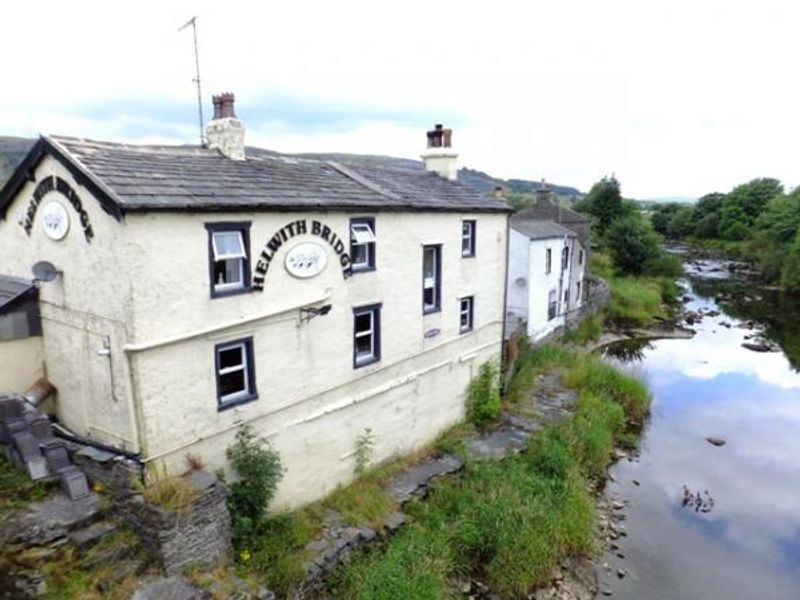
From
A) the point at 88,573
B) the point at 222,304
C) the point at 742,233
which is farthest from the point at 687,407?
the point at 742,233

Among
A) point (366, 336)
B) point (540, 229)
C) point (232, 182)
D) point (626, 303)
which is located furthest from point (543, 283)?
point (232, 182)

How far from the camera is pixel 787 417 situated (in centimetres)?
2453

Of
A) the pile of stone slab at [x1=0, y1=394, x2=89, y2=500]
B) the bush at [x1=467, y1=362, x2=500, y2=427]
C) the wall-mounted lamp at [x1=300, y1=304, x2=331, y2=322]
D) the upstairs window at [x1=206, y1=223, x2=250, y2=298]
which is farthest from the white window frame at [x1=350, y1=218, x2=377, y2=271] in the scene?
the pile of stone slab at [x1=0, y1=394, x2=89, y2=500]

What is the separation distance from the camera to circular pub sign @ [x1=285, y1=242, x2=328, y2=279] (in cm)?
1186

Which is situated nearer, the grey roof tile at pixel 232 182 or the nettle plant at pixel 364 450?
the grey roof tile at pixel 232 182

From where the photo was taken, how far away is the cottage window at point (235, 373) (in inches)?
432

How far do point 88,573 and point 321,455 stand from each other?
18.5 feet

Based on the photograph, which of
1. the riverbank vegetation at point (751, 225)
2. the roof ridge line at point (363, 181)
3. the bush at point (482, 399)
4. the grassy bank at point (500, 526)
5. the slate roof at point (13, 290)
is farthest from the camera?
the riverbank vegetation at point (751, 225)

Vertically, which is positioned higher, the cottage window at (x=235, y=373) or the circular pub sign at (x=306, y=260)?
the circular pub sign at (x=306, y=260)

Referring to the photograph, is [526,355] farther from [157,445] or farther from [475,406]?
[157,445]

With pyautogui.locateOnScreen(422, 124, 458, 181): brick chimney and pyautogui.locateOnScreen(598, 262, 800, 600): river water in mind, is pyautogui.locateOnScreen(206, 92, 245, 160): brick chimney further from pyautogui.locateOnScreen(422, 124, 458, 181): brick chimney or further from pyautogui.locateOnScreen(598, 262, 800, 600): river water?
pyautogui.locateOnScreen(598, 262, 800, 600): river water

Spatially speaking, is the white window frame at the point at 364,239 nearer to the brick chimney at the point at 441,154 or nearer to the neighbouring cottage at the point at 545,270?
the brick chimney at the point at 441,154

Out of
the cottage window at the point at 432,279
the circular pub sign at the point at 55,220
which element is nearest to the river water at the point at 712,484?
the cottage window at the point at 432,279

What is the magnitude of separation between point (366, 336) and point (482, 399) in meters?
6.42
